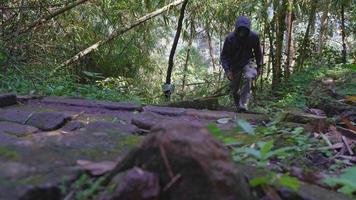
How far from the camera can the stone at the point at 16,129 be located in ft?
11.2

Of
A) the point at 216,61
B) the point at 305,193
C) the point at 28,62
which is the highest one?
the point at 216,61

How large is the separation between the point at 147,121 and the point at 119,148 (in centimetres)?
110

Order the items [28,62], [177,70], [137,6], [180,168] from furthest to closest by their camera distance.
Result: [177,70] → [137,6] → [28,62] → [180,168]

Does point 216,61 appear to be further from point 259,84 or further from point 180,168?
point 180,168

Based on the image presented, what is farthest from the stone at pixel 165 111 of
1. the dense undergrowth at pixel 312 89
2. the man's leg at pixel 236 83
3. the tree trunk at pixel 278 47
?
the tree trunk at pixel 278 47

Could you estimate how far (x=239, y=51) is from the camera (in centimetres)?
713

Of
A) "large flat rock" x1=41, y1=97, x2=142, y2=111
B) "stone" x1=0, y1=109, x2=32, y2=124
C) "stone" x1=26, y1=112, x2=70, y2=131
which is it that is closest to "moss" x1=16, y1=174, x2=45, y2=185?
"stone" x1=26, y1=112, x2=70, y2=131

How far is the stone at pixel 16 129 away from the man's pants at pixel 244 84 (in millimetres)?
3558

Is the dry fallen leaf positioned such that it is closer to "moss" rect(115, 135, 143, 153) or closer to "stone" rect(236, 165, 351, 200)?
"moss" rect(115, 135, 143, 153)


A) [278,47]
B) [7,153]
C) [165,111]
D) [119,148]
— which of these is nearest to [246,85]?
[165,111]

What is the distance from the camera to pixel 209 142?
2051mm

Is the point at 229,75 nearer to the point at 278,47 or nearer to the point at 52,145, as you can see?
the point at 52,145

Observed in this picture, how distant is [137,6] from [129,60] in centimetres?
185

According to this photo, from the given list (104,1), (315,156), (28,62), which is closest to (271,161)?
(315,156)
